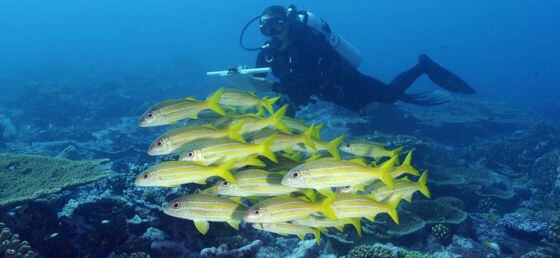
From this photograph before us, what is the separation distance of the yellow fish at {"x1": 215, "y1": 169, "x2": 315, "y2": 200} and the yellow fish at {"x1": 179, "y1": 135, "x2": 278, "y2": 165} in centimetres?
21

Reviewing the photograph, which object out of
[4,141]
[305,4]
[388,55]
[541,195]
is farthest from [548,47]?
[4,141]

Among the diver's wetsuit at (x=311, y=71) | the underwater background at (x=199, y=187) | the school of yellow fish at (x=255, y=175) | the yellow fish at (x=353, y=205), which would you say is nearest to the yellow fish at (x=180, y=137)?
the school of yellow fish at (x=255, y=175)

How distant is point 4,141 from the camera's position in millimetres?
16625

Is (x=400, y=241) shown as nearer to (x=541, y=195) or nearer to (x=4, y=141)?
(x=541, y=195)

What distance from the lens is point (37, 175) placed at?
6195 mm

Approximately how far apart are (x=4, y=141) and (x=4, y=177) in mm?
13085

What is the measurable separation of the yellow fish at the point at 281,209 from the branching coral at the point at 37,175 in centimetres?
337

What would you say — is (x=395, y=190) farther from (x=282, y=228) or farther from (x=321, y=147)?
(x=282, y=228)

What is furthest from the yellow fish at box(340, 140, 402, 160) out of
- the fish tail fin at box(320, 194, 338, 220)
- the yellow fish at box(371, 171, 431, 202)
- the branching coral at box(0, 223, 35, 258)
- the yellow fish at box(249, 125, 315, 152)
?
the branching coral at box(0, 223, 35, 258)

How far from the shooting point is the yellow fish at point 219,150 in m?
3.94

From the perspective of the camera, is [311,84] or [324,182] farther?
[311,84]

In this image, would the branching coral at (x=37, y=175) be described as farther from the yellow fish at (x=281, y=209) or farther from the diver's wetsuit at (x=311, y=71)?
the diver's wetsuit at (x=311, y=71)

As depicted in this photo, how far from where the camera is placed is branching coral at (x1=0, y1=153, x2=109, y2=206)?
543 cm

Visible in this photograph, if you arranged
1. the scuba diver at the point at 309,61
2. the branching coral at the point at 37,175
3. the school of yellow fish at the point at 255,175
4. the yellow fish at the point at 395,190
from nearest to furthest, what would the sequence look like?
the school of yellow fish at the point at 255,175 → the yellow fish at the point at 395,190 → the branching coral at the point at 37,175 → the scuba diver at the point at 309,61
